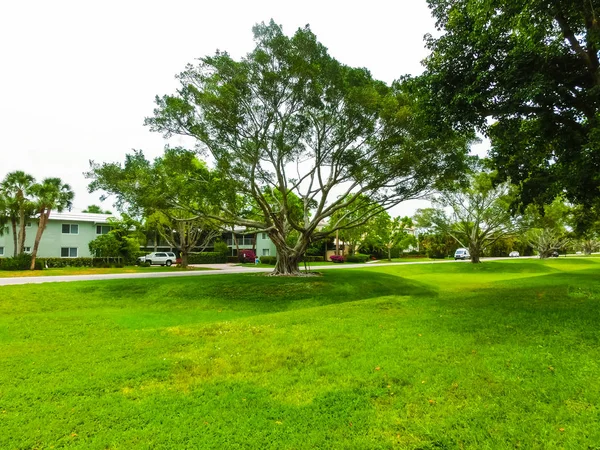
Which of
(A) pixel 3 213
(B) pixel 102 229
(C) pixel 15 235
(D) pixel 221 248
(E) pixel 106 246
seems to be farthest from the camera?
(D) pixel 221 248

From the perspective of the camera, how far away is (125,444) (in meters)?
3.49

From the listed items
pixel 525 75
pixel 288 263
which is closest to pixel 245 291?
pixel 288 263

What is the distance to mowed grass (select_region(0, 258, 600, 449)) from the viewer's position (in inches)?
142

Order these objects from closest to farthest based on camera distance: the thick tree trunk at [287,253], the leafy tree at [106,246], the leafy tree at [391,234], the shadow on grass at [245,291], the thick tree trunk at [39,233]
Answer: the shadow on grass at [245,291]
the thick tree trunk at [287,253]
the thick tree trunk at [39,233]
the leafy tree at [106,246]
the leafy tree at [391,234]

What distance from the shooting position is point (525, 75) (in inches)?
382

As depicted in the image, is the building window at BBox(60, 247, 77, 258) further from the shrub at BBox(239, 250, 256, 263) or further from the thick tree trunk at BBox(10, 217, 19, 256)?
the shrub at BBox(239, 250, 256, 263)

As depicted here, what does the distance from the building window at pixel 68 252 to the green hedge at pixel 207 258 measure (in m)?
12.5

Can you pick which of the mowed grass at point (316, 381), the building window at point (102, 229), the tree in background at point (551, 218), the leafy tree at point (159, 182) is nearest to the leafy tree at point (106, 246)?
the building window at point (102, 229)

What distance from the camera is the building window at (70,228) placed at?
37000 millimetres

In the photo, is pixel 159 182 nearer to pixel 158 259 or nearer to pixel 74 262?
pixel 74 262

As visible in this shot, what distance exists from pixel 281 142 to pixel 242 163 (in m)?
2.66

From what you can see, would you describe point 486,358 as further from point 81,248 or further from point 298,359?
point 81,248

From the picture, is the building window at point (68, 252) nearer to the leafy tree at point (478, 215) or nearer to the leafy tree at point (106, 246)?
the leafy tree at point (106, 246)

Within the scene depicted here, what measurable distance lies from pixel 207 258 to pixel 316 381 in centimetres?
4308
